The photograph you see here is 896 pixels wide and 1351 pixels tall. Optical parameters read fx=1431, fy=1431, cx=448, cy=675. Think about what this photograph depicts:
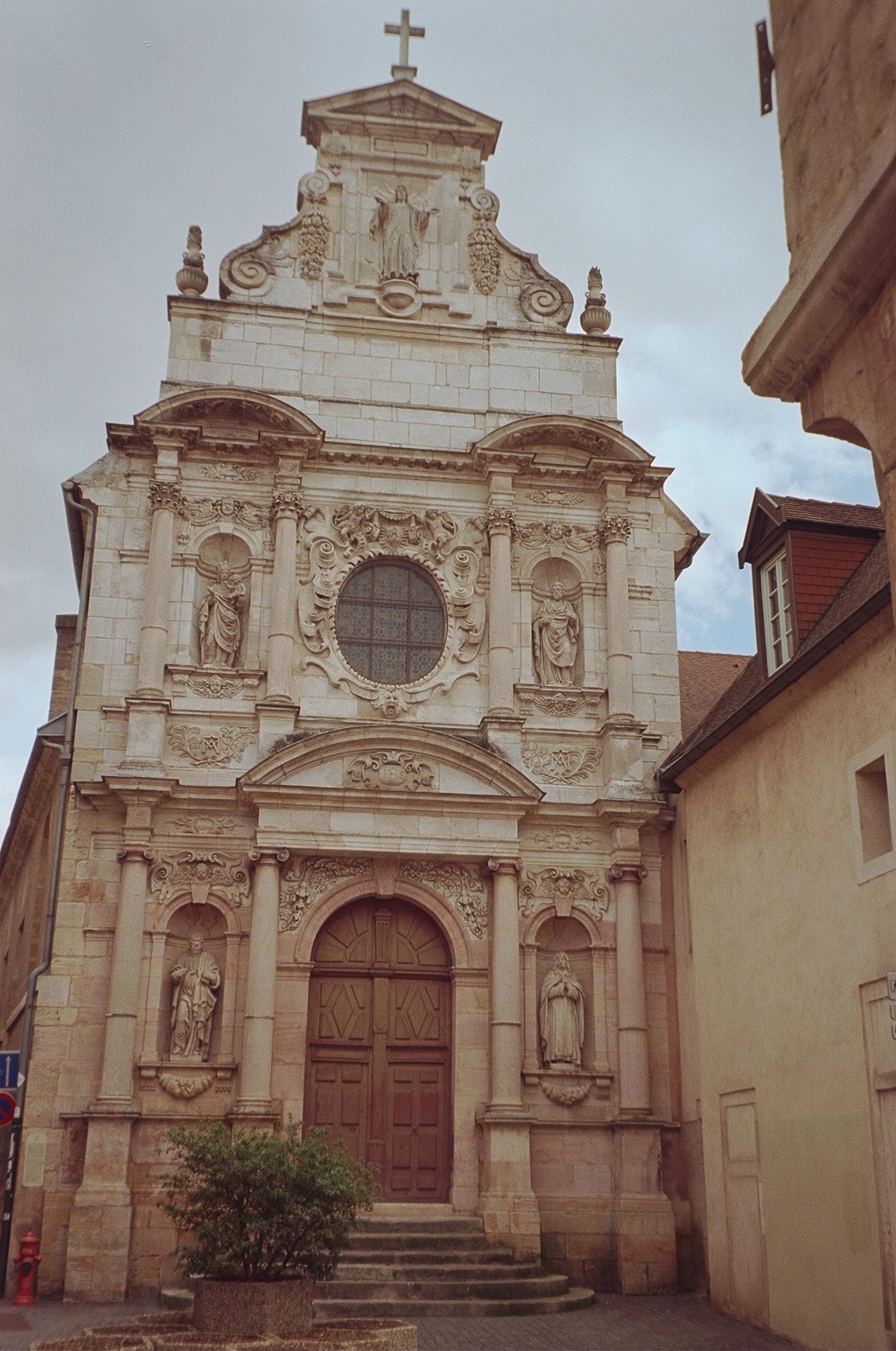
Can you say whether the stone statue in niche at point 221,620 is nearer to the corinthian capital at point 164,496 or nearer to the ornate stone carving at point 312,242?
the corinthian capital at point 164,496

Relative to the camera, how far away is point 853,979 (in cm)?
1077

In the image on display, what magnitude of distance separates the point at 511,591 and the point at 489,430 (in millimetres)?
2071

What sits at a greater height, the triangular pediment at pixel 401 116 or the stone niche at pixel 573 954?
the triangular pediment at pixel 401 116

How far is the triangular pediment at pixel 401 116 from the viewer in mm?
18297

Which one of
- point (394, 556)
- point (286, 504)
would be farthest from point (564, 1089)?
point (286, 504)

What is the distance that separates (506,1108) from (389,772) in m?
3.72

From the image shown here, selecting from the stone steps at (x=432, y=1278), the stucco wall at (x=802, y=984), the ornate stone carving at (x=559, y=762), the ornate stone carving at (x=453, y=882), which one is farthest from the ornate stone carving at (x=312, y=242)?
the stone steps at (x=432, y=1278)

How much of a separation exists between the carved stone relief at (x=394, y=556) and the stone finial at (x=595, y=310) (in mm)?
3124

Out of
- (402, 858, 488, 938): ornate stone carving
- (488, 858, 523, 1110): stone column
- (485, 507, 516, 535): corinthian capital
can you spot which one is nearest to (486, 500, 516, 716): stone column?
(485, 507, 516, 535): corinthian capital

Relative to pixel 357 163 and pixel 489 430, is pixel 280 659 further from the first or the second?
pixel 357 163

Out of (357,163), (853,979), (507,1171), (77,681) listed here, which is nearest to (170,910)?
(77,681)

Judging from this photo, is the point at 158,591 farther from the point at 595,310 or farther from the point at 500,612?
the point at 595,310

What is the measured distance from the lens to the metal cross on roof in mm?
18828

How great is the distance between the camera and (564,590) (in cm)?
1717
